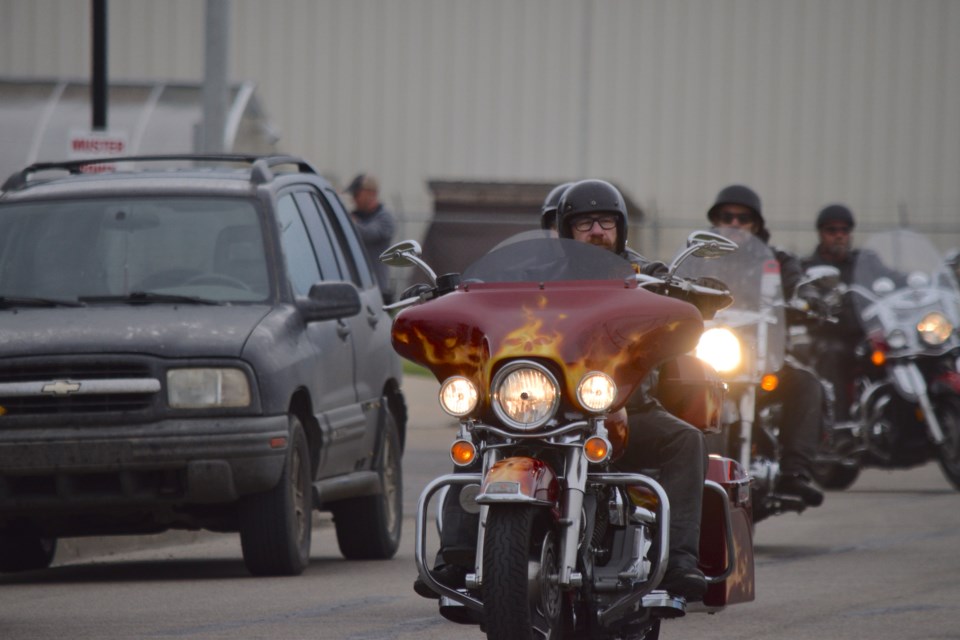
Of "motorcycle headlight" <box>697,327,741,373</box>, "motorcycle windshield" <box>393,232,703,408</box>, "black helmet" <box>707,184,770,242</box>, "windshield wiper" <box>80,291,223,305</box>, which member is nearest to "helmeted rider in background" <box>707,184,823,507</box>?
"black helmet" <box>707,184,770,242</box>

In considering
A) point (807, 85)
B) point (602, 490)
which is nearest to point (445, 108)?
point (807, 85)

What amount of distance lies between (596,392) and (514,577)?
0.66 meters

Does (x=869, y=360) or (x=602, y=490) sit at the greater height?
(x=602, y=490)

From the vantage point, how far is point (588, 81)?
3553cm

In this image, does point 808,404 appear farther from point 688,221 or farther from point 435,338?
point 688,221

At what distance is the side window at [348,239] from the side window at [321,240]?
0.11 metres

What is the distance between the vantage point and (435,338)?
22.0ft

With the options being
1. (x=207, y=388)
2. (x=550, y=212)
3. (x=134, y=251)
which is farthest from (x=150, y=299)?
(x=550, y=212)

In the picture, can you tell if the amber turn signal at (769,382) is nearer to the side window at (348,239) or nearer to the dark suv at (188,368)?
the dark suv at (188,368)

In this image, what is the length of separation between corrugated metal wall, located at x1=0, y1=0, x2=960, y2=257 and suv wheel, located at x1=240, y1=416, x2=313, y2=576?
982 inches

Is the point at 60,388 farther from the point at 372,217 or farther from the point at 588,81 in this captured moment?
the point at 588,81

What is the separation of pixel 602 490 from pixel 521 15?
29.3 m

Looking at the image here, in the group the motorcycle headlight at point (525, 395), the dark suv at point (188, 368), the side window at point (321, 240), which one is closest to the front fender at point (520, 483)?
the motorcycle headlight at point (525, 395)

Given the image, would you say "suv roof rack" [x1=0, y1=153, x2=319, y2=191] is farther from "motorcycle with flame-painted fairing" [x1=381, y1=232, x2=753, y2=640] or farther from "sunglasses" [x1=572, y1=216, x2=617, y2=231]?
"motorcycle with flame-painted fairing" [x1=381, y1=232, x2=753, y2=640]
